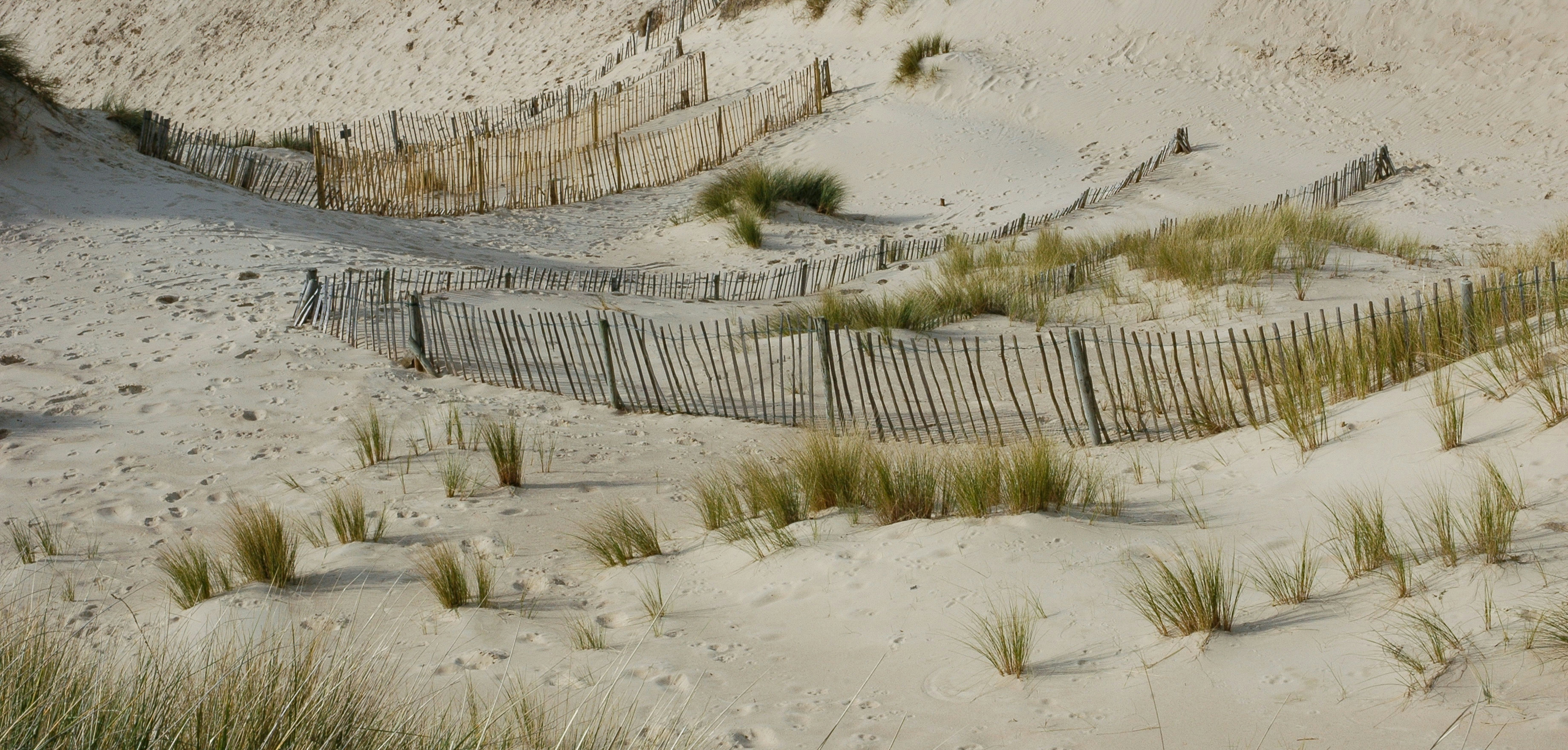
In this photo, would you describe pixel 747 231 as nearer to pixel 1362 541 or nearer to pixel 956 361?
pixel 956 361

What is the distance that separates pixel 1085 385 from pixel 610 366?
3.09 metres

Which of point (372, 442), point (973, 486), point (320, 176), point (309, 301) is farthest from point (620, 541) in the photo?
point (320, 176)

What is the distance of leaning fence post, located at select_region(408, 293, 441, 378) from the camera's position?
7902mm

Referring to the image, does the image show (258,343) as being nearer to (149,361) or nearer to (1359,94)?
(149,361)

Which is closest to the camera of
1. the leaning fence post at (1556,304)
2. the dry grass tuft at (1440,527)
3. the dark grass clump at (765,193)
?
the dry grass tuft at (1440,527)

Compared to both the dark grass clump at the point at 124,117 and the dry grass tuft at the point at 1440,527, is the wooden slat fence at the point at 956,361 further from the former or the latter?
the dark grass clump at the point at 124,117

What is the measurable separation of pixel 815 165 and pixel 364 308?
32.6ft

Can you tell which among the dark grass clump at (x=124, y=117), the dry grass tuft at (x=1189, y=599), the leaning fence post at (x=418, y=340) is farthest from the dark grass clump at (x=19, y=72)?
the dry grass tuft at (x=1189, y=599)

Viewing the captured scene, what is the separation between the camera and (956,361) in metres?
7.37

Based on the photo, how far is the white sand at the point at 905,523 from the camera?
3.20m

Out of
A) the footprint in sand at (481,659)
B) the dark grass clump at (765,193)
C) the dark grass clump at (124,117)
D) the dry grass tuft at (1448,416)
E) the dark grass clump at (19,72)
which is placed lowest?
the footprint in sand at (481,659)

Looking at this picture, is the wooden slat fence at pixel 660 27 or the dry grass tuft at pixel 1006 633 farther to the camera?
the wooden slat fence at pixel 660 27

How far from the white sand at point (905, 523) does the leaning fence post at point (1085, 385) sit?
0.65 ft

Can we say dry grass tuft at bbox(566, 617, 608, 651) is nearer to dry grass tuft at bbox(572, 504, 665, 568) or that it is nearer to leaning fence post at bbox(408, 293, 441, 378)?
dry grass tuft at bbox(572, 504, 665, 568)
